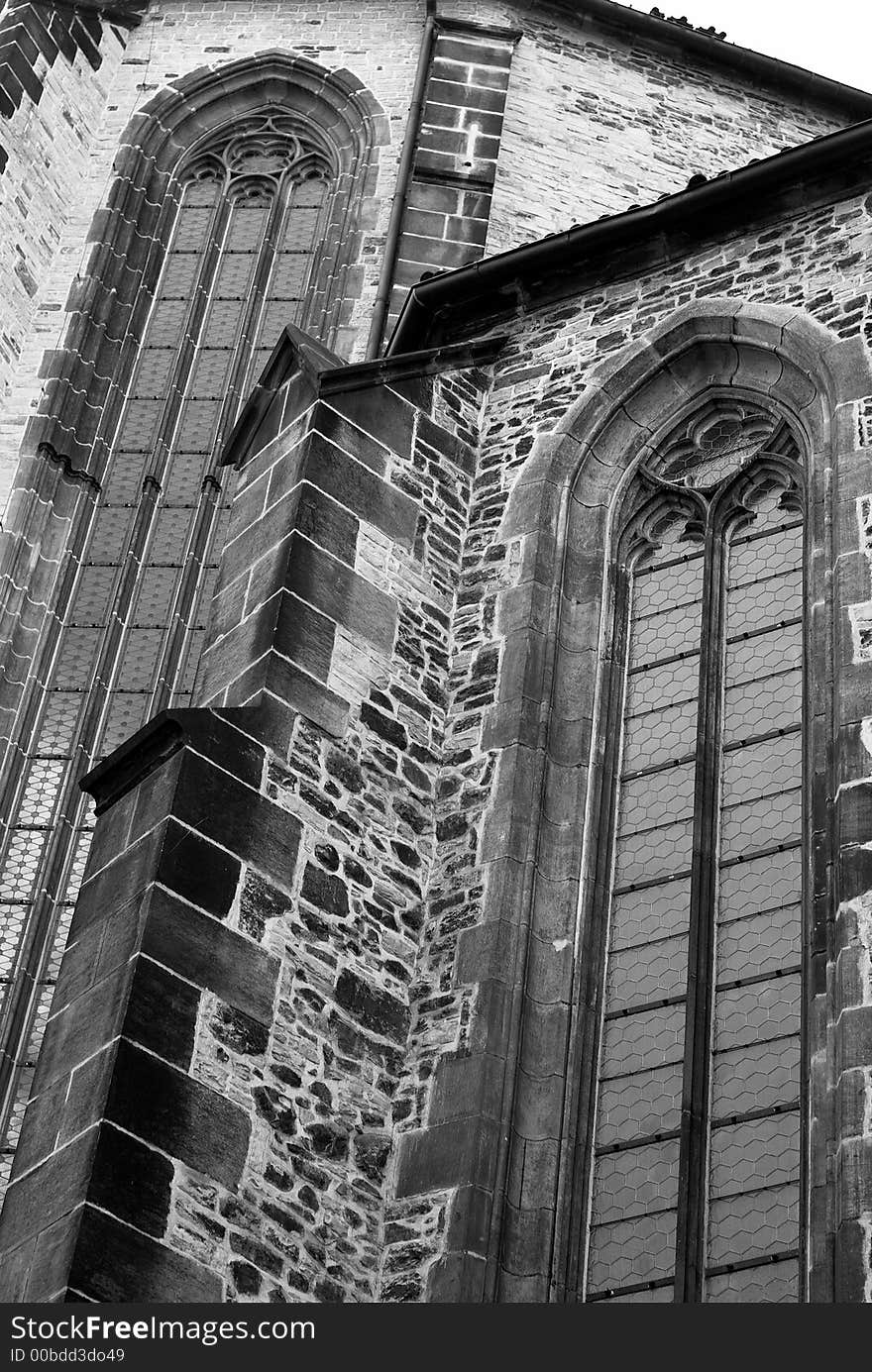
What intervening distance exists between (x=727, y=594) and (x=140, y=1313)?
187 inches

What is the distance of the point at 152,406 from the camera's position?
1580 cm

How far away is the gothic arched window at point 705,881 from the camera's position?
29.8ft

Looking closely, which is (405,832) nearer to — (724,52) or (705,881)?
(705,881)

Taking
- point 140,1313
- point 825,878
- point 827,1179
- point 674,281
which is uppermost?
point 674,281

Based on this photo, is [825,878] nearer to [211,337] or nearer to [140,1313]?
[140,1313]

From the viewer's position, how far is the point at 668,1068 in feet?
31.4

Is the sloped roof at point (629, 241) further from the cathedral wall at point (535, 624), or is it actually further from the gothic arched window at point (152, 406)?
the gothic arched window at point (152, 406)

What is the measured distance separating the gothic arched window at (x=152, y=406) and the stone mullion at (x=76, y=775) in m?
0.01

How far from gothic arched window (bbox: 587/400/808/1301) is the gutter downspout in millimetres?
3523

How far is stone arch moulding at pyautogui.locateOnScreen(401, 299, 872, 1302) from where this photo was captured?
8953 millimetres

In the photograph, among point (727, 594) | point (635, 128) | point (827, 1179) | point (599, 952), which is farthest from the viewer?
point (635, 128)

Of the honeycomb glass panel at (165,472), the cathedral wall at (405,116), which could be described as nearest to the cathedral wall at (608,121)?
the cathedral wall at (405,116)

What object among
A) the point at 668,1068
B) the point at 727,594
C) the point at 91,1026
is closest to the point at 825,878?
the point at 668,1068

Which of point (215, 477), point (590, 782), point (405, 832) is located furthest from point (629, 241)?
point (405, 832)
